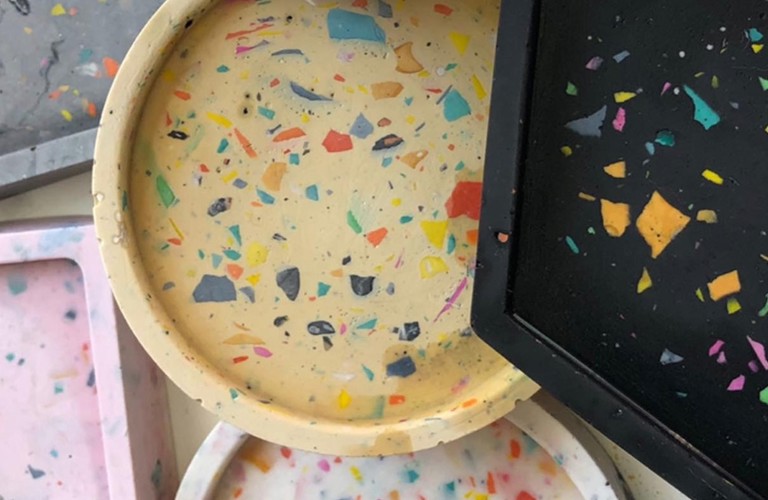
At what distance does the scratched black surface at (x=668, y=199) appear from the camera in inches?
16.9

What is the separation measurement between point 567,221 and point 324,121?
8.2 inches

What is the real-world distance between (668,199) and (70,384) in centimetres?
55

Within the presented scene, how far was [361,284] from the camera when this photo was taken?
2.03 ft

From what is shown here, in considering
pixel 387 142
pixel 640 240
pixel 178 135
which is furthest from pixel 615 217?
pixel 178 135

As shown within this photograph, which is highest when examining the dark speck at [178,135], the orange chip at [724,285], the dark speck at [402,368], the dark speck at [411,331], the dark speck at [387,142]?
the orange chip at [724,285]

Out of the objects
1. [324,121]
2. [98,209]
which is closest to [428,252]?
[324,121]

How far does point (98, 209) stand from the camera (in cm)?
60

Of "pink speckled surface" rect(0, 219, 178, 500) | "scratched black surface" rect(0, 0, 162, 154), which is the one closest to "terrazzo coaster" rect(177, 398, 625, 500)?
"pink speckled surface" rect(0, 219, 178, 500)

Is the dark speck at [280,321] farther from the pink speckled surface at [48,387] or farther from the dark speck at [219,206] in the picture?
the pink speckled surface at [48,387]

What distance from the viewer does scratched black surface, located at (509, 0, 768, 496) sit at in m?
0.43

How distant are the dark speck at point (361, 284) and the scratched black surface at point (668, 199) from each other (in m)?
0.16

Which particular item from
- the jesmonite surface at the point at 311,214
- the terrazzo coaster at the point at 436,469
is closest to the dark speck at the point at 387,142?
the jesmonite surface at the point at 311,214

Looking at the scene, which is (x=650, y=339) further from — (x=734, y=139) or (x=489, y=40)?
(x=489, y=40)

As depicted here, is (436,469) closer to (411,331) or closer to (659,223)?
(411,331)
